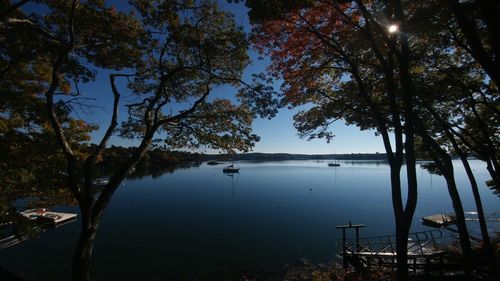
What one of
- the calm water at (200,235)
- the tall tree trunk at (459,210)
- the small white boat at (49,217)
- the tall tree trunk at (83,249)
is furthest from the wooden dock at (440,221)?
the small white boat at (49,217)

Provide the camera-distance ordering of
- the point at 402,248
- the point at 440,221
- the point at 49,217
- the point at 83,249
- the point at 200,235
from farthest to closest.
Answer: the point at 440,221, the point at 49,217, the point at 200,235, the point at 402,248, the point at 83,249

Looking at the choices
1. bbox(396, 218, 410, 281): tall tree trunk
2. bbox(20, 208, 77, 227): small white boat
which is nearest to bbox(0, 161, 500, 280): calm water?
bbox(20, 208, 77, 227): small white boat

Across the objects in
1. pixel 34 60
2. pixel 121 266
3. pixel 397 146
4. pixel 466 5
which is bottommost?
pixel 121 266

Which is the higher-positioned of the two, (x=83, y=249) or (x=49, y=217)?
(x=83, y=249)

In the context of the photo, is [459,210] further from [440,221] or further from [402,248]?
[440,221]

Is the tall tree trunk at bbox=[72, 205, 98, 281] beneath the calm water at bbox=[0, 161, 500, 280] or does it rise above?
above

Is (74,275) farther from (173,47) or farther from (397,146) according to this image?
(397,146)

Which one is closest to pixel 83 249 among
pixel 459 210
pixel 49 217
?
pixel 459 210

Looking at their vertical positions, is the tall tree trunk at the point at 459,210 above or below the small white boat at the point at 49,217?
above

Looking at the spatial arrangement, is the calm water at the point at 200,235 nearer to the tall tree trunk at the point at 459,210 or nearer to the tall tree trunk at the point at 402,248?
the tall tree trunk at the point at 459,210

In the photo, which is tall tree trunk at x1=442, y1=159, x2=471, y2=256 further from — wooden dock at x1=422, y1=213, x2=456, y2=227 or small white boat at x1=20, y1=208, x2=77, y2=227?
small white boat at x1=20, y1=208, x2=77, y2=227

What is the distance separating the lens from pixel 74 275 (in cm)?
621

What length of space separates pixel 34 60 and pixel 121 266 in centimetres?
1662

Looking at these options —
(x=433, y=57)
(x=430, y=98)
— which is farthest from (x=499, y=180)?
(x=433, y=57)
